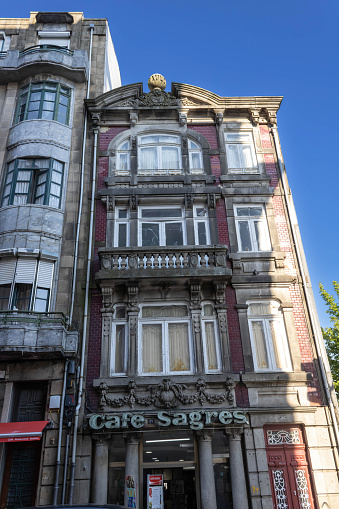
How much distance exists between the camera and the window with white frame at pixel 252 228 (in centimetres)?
1612

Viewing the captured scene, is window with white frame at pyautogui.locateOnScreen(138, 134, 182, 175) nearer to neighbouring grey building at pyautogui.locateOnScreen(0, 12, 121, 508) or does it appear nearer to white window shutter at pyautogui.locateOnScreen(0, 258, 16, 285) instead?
neighbouring grey building at pyautogui.locateOnScreen(0, 12, 121, 508)

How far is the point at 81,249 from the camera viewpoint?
15.7 metres

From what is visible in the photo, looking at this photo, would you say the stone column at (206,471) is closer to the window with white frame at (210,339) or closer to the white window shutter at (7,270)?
the window with white frame at (210,339)

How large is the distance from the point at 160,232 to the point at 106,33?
466 inches

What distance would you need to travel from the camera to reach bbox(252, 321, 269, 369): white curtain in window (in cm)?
1407

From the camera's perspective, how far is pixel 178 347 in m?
14.2

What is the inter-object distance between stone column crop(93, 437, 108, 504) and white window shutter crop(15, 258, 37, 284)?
235 inches

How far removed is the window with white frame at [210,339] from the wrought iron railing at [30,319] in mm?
4851

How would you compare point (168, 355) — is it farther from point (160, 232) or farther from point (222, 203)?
point (222, 203)

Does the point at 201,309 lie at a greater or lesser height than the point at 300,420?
greater

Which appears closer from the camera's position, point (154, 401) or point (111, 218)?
point (154, 401)

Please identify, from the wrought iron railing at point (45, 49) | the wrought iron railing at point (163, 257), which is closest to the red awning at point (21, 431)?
the wrought iron railing at point (163, 257)

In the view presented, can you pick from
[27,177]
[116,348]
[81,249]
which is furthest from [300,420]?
[27,177]

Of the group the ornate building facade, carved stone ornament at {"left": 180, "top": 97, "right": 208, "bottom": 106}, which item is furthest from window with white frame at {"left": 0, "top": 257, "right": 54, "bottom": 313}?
carved stone ornament at {"left": 180, "top": 97, "right": 208, "bottom": 106}
